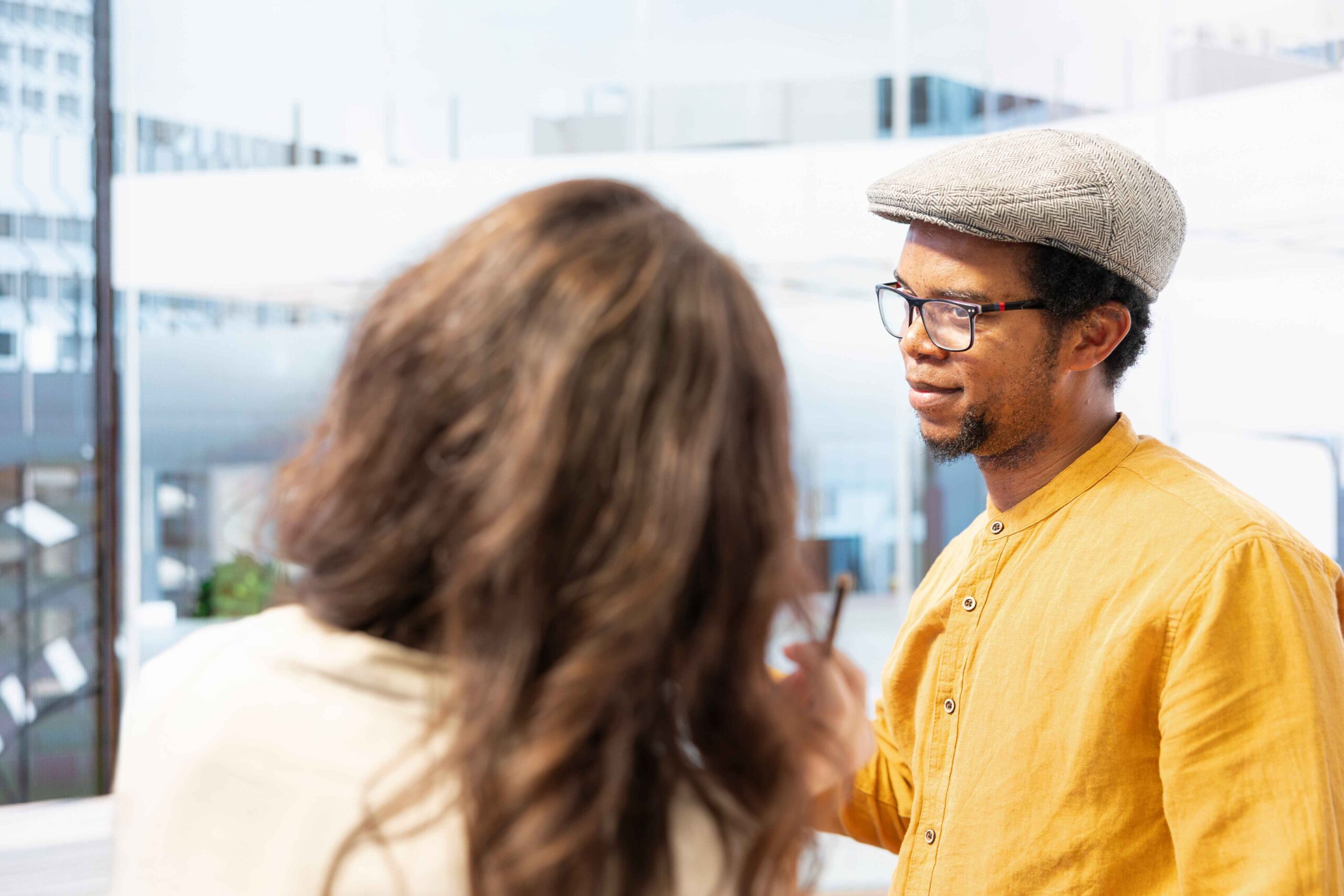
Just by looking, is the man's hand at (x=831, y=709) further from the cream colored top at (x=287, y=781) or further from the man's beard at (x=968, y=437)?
the man's beard at (x=968, y=437)

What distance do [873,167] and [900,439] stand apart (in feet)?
4.18

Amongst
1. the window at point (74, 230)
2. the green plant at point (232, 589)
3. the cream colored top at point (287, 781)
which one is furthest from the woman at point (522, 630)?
the green plant at point (232, 589)

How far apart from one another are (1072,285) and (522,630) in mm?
855

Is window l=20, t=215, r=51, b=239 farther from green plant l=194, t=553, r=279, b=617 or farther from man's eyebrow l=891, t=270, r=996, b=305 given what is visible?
man's eyebrow l=891, t=270, r=996, b=305

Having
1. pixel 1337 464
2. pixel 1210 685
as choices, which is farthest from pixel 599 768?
pixel 1337 464

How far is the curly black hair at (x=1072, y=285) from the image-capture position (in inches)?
49.4

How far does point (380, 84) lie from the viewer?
189 inches

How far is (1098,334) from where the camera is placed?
1303 mm

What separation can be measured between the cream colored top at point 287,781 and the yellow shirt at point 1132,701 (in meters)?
0.60

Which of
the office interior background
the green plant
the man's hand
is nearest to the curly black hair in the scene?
the man's hand

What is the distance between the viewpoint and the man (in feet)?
3.46

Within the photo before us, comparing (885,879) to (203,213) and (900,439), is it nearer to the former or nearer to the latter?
(900,439)

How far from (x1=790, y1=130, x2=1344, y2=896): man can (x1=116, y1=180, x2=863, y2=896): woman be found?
0.56 metres

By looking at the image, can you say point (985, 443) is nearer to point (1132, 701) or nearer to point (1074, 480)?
point (1074, 480)
